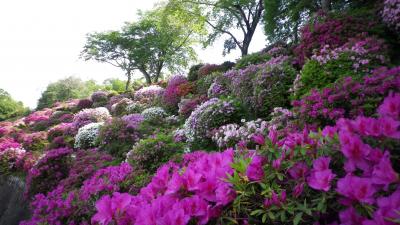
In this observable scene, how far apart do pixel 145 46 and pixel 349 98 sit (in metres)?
30.6

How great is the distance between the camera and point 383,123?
1.38m

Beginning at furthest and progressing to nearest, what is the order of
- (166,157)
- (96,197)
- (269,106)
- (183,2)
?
(183,2) → (269,106) → (166,157) → (96,197)

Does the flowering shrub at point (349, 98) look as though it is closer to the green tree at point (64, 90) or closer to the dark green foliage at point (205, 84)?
the dark green foliage at point (205, 84)

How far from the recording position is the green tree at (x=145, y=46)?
1267 inches

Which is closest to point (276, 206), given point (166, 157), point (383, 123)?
point (383, 123)

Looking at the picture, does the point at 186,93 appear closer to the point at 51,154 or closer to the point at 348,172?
the point at 51,154

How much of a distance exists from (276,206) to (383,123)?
0.56 metres

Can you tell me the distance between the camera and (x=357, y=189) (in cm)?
124

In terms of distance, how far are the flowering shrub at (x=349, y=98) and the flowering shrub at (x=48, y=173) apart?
5067 mm

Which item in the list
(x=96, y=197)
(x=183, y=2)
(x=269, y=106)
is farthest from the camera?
(x=183, y=2)

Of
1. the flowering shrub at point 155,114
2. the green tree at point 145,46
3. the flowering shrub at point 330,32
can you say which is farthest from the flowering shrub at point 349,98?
the green tree at point 145,46

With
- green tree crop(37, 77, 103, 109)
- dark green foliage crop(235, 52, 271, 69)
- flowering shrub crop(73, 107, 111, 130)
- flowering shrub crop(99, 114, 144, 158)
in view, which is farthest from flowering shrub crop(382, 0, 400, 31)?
green tree crop(37, 77, 103, 109)

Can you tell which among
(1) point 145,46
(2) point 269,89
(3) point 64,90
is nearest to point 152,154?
(2) point 269,89

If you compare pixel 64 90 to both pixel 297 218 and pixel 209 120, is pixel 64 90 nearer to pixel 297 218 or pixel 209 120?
pixel 209 120
